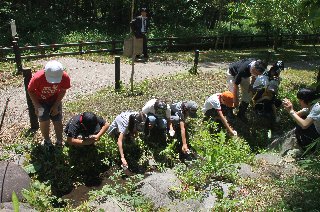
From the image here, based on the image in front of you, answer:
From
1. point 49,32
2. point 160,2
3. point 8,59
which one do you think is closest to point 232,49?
point 160,2

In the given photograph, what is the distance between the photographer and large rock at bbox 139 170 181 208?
441 centimetres

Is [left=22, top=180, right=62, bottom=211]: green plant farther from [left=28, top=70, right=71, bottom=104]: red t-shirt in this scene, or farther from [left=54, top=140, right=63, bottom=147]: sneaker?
[left=28, top=70, right=71, bottom=104]: red t-shirt

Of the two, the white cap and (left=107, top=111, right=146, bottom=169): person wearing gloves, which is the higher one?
the white cap

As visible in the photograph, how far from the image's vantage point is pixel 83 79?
10.1m

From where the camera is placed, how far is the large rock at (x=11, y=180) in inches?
171

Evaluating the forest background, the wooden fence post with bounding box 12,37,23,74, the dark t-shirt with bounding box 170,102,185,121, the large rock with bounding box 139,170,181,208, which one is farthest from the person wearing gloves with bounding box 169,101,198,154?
the forest background

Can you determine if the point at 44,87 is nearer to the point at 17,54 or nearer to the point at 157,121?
the point at 157,121

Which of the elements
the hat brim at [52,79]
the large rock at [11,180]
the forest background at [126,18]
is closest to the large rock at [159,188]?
the large rock at [11,180]

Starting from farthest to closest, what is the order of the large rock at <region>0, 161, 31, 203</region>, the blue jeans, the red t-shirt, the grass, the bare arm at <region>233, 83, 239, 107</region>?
the bare arm at <region>233, 83, 239, 107</region> < the blue jeans < the red t-shirt < the large rock at <region>0, 161, 31, 203</region> < the grass

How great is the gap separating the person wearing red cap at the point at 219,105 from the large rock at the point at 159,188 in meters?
1.89

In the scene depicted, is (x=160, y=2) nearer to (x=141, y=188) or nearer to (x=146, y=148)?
Result: (x=146, y=148)

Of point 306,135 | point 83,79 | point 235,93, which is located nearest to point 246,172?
point 306,135

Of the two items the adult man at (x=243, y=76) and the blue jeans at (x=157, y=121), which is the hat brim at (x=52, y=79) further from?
the adult man at (x=243, y=76)

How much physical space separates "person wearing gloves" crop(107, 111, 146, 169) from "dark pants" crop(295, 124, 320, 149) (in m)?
2.50
